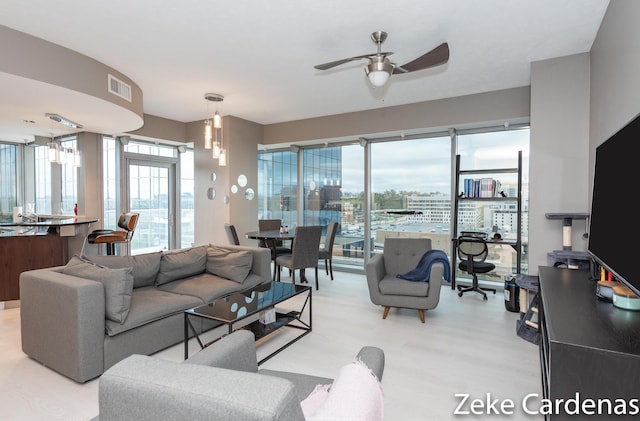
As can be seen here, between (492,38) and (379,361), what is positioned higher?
(492,38)

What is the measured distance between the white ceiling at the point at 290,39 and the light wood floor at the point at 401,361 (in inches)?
106

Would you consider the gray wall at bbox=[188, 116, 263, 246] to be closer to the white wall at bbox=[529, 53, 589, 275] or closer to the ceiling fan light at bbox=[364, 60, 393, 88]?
the ceiling fan light at bbox=[364, 60, 393, 88]

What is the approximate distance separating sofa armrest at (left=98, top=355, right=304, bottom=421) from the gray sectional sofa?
6.00 ft

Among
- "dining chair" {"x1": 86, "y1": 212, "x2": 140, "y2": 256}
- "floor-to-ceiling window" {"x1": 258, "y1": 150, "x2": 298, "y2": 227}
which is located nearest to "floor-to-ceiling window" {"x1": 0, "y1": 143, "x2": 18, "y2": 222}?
"dining chair" {"x1": 86, "y1": 212, "x2": 140, "y2": 256}

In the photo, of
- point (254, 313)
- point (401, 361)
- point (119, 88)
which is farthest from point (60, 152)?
point (401, 361)

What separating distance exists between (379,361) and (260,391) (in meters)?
0.83

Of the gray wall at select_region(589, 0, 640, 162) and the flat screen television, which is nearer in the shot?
the flat screen television

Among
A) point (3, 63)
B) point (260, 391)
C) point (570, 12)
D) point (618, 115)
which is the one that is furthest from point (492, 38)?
point (3, 63)

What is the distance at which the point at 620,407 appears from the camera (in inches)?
52.9

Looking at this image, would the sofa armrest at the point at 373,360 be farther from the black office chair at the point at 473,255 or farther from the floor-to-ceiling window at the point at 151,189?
the floor-to-ceiling window at the point at 151,189

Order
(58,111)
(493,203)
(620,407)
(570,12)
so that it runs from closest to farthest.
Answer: (620,407)
(570,12)
(58,111)
(493,203)

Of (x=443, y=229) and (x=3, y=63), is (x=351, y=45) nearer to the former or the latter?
(x=3, y=63)

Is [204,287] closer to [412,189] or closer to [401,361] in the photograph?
[401,361]

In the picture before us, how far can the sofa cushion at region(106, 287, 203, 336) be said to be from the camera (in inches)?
102
